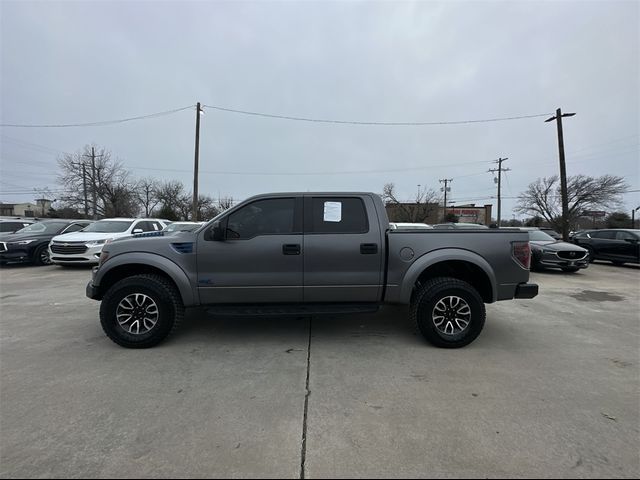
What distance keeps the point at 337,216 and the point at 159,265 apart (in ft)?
7.37

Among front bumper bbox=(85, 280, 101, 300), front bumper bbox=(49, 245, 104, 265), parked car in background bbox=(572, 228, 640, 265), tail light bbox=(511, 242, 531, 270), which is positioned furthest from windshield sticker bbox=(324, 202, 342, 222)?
parked car in background bbox=(572, 228, 640, 265)

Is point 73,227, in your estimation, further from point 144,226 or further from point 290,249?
point 290,249

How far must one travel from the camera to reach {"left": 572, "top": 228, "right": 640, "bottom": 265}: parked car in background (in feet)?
44.7

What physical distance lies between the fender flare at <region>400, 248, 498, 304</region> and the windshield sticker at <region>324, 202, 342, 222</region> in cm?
110

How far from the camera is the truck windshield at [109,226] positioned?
12.1m

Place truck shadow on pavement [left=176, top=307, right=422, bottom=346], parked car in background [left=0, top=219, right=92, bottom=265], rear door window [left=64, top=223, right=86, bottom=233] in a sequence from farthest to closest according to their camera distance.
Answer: rear door window [left=64, top=223, right=86, bottom=233], parked car in background [left=0, top=219, right=92, bottom=265], truck shadow on pavement [left=176, top=307, right=422, bottom=346]

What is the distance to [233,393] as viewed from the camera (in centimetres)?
318

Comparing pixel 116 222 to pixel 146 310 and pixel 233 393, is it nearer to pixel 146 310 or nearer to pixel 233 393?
pixel 146 310

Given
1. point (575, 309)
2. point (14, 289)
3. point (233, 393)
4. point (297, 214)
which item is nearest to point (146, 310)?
point (233, 393)

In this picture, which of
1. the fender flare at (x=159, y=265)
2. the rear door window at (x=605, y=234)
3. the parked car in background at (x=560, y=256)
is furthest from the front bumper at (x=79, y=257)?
the rear door window at (x=605, y=234)

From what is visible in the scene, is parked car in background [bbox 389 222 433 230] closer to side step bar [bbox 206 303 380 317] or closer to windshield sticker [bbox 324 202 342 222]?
windshield sticker [bbox 324 202 342 222]

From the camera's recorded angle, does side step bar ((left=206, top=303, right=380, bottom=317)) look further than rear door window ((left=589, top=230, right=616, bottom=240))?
No

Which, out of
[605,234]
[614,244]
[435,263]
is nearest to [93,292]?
[435,263]

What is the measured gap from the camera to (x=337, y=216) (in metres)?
4.47
